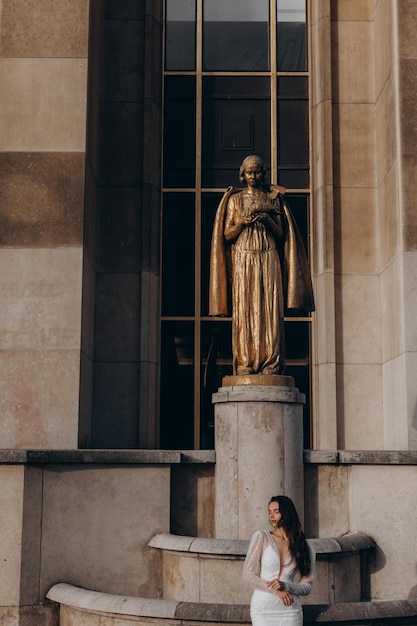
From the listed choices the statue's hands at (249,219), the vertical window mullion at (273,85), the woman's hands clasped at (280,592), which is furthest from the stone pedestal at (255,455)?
the vertical window mullion at (273,85)

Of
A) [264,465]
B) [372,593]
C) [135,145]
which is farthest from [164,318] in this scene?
[372,593]

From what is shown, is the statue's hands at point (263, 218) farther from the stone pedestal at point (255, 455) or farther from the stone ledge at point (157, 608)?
the stone ledge at point (157, 608)

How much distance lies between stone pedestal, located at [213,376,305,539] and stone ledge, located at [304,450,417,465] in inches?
9.0

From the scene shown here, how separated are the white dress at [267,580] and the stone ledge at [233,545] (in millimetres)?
1854

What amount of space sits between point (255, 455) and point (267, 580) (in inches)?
111

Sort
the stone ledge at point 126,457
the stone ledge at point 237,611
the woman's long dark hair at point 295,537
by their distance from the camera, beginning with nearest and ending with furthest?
the woman's long dark hair at point 295,537
the stone ledge at point 237,611
the stone ledge at point 126,457

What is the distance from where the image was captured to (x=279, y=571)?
7.09m

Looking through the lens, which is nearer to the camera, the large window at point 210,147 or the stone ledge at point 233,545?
the stone ledge at point 233,545

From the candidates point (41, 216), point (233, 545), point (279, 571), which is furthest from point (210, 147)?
point (279, 571)

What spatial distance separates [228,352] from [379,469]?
4193 millimetres

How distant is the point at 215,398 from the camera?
33.6 feet

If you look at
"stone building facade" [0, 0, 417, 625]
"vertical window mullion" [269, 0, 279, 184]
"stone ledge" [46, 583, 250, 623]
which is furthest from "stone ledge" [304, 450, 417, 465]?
"vertical window mullion" [269, 0, 279, 184]

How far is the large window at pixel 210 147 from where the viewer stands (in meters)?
13.8

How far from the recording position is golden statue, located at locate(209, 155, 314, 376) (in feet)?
34.0
